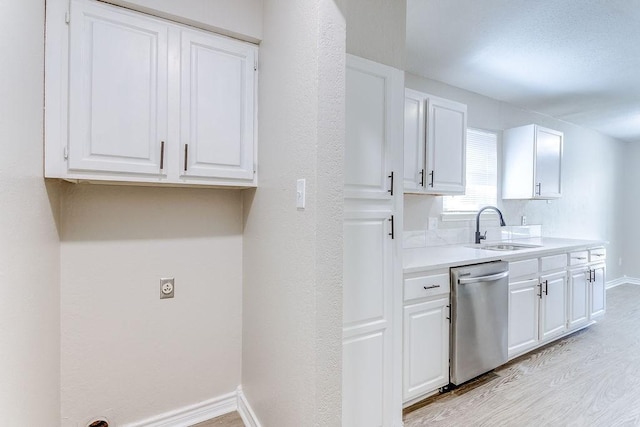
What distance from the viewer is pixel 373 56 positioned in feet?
5.77

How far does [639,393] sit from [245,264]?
2.93 meters

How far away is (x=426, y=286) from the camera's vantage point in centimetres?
202

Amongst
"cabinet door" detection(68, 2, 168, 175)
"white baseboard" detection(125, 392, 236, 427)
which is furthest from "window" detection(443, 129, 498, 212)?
"cabinet door" detection(68, 2, 168, 175)

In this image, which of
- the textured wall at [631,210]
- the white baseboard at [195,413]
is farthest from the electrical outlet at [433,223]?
the textured wall at [631,210]

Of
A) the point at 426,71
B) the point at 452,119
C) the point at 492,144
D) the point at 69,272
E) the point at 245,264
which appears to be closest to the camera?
the point at 69,272

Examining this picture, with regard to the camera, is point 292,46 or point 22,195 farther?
point 292,46

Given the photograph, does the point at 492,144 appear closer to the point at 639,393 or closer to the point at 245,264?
the point at 639,393

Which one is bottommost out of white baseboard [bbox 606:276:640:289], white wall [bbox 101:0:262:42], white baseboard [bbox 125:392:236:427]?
A: white baseboard [bbox 125:392:236:427]

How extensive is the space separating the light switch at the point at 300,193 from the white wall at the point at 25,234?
0.96 m

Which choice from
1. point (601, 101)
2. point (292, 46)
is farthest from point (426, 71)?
point (601, 101)

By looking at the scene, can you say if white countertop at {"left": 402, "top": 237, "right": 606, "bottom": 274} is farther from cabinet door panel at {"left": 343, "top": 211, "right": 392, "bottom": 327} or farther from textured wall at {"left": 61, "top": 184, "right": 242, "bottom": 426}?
textured wall at {"left": 61, "top": 184, "right": 242, "bottom": 426}

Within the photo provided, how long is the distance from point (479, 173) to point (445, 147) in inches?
47.5

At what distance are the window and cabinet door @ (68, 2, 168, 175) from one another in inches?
109

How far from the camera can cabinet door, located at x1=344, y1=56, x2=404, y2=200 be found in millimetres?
1618
